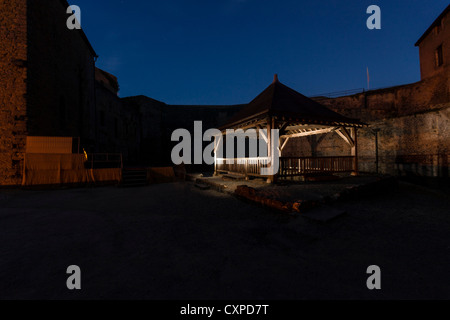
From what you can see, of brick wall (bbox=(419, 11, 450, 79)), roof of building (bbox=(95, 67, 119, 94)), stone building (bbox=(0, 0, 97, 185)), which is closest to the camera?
stone building (bbox=(0, 0, 97, 185))

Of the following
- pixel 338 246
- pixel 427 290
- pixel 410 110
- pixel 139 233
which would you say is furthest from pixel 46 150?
pixel 410 110

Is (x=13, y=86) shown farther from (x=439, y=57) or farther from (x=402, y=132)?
(x=439, y=57)

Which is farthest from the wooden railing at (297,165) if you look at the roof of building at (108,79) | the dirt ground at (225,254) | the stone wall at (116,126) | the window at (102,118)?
the roof of building at (108,79)

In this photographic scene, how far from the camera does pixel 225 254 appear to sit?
9.14 feet

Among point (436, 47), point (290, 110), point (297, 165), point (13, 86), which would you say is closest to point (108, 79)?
point (13, 86)

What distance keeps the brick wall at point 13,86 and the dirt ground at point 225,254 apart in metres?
6.63

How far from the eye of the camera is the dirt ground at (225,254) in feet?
6.48

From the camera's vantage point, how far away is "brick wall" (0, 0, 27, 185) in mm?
9047

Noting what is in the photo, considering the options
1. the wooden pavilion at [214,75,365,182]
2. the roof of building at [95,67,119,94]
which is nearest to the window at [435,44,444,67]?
the wooden pavilion at [214,75,365,182]

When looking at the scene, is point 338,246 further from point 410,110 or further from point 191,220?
point 410,110

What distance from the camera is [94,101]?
17.7m

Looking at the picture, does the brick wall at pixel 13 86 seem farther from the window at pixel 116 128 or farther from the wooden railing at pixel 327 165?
the wooden railing at pixel 327 165

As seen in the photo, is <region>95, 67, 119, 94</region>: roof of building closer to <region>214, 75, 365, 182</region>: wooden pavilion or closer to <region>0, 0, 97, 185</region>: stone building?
<region>0, 0, 97, 185</region>: stone building

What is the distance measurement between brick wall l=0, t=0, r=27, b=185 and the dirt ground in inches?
261
